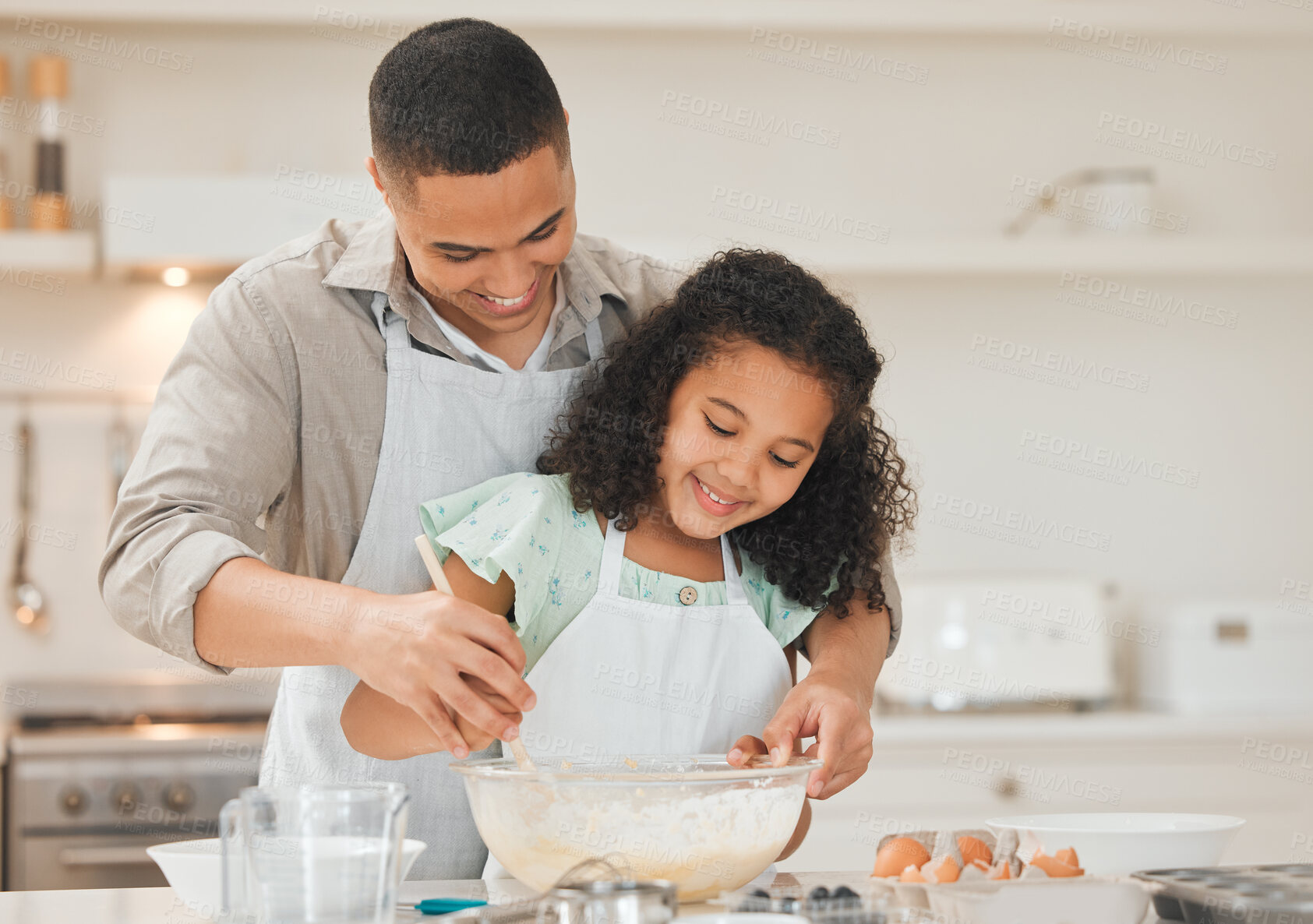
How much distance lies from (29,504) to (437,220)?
2.01m

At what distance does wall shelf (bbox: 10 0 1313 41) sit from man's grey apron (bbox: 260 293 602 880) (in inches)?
61.5

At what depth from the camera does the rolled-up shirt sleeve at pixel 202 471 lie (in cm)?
99

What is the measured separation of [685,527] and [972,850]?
1.40 feet

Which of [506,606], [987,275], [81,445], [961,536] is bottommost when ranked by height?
[506,606]

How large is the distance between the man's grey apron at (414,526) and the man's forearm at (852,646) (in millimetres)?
328

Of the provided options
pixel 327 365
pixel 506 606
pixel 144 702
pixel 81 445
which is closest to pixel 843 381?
pixel 506 606

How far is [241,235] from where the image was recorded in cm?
251

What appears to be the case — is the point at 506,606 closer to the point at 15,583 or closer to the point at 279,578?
the point at 279,578

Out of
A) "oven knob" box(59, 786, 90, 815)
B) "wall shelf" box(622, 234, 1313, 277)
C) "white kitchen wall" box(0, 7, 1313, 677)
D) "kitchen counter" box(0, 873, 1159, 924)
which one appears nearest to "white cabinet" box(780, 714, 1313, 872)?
"white kitchen wall" box(0, 7, 1313, 677)

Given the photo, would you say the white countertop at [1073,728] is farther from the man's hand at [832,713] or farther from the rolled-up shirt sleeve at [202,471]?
the rolled-up shirt sleeve at [202,471]

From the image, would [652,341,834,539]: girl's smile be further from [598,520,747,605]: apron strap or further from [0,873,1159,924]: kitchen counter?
[0,873,1159,924]: kitchen counter

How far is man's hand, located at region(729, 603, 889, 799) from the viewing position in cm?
103

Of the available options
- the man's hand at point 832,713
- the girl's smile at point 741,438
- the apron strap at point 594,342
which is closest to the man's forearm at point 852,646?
the man's hand at point 832,713

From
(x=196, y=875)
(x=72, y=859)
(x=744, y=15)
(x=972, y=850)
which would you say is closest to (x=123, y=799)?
(x=72, y=859)
